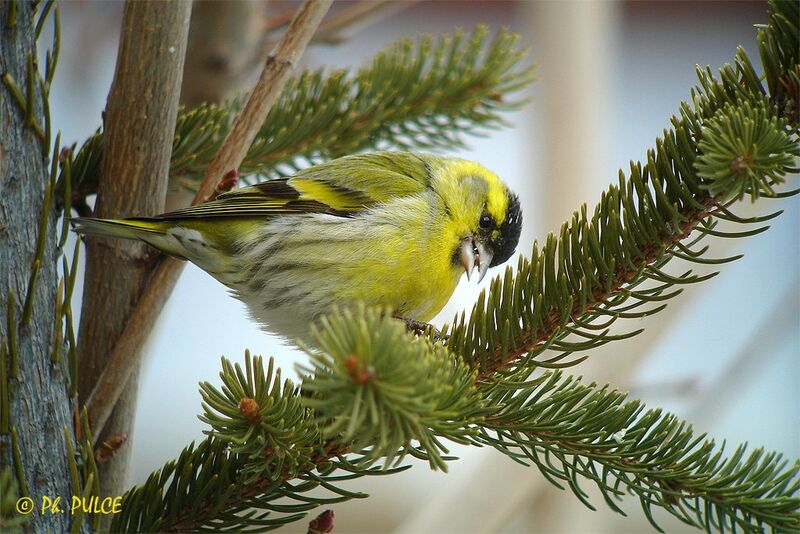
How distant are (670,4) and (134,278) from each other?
3843mm

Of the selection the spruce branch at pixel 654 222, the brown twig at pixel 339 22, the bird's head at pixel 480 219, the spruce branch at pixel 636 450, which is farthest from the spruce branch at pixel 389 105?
the spruce branch at pixel 636 450

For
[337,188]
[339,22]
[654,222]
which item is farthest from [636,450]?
[339,22]

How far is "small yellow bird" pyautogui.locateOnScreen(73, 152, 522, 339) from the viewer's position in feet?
4.89

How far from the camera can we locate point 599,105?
2.96m

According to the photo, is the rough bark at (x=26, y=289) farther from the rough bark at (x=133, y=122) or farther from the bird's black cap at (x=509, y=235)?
the bird's black cap at (x=509, y=235)

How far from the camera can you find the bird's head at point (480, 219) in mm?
1688

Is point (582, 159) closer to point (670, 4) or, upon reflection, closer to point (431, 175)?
point (431, 175)

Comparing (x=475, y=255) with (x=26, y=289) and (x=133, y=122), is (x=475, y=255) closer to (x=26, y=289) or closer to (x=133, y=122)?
(x=133, y=122)

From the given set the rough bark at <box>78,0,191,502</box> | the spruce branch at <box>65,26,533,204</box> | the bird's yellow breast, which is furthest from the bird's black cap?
the rough bark at <box>78,0,191,502</box>

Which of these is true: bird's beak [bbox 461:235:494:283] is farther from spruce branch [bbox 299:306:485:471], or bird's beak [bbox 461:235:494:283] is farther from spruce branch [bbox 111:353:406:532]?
spruce branch [bbox 299:306:485:471]

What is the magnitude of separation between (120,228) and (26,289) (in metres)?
0.29

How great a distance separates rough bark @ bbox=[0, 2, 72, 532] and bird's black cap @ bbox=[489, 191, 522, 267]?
0.99 m

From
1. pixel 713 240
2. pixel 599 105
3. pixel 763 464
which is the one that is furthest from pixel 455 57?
pixel 599 105

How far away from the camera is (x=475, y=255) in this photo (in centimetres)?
169
